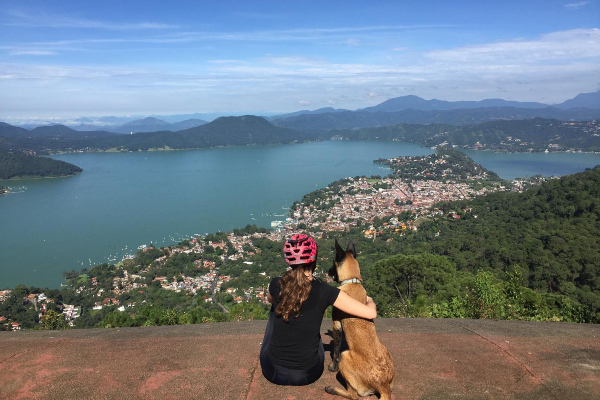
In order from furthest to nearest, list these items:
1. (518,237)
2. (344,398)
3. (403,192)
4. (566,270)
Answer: (403,192), (518,237), (566,270), (344,398)

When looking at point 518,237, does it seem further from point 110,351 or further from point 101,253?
point 101,253

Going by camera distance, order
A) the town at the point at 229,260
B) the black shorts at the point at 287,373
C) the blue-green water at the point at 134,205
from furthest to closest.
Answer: the blue-green water at the point at 134,205, the town at the point at 229,260, the black shorts at the point at 287,373

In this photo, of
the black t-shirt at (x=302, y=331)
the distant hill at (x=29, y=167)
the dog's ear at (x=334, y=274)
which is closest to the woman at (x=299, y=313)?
the black t-shirt at (x=302, y=331)

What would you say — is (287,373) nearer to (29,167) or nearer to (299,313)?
(299,313)

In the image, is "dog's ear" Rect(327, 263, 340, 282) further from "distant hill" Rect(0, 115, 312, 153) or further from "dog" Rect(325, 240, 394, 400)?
"distant hill" Rect(0, 115, 312, 153)

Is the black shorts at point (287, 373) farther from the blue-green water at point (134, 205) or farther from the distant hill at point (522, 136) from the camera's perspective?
the distant hill at point (522, 136)

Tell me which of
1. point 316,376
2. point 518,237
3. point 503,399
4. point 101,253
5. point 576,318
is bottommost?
point 101,253

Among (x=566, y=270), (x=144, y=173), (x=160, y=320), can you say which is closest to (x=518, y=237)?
(x=566, y=270)
